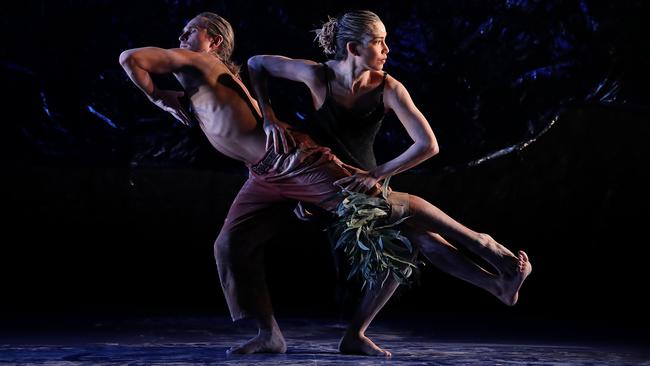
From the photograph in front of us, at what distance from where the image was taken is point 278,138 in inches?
144

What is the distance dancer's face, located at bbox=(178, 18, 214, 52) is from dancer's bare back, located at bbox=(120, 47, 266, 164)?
12cm

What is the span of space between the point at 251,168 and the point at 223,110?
9.2 inches

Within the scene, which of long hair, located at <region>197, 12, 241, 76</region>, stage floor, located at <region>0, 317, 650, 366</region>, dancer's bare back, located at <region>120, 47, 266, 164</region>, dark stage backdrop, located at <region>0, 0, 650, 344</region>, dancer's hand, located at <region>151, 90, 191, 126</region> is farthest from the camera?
dark stage backdrop, located at <region>0, 0, 650, 344</region>

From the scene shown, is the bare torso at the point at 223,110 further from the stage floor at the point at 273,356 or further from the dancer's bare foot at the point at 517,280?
the dancer's bare foot at the point at 517,280

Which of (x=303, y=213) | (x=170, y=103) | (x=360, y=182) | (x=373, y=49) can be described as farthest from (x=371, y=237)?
(x=170, y=103)

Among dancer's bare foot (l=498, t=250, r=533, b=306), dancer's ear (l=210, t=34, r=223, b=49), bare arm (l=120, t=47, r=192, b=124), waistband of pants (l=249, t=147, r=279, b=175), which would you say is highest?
dancer's ear (l=210, t=34, r=223, b=49)

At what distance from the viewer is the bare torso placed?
372 cm

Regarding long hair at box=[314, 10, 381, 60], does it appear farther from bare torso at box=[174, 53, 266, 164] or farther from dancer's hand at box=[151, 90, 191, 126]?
dancer's hand at box=[151, 90, 191, 126]

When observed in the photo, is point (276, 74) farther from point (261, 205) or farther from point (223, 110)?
point (261, 205)

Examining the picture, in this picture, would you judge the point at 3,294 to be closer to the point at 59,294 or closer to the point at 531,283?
the point at 59,294

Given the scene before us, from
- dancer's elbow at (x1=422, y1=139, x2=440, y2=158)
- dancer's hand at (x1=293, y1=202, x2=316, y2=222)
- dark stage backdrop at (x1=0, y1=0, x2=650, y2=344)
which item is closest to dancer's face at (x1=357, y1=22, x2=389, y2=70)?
dancer's elbow at (x1=422, y1=139, x2=440, y2=158)

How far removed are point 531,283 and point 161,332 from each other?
7.28 feet

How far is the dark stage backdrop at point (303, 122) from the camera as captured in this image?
515 cm

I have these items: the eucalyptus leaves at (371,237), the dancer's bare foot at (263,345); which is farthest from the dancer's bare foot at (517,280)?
the dancer's bare foot at (263,345)
